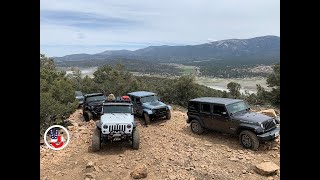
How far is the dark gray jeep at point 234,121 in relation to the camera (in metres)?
9.20

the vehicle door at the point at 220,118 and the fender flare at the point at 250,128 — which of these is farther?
the vehicle door at the point at 220,118

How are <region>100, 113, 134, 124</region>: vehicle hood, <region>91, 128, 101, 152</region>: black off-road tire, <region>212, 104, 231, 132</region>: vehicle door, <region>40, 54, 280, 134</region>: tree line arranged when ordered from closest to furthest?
<region>91, 128, 101, 152</region>: black off-road tire, <region>100, 113, 134, 124</region>: vehicle hood, <region>212, 104, 231, 132</region>: vehicle door, <region>40, 54, 280, 134</region>: tree line

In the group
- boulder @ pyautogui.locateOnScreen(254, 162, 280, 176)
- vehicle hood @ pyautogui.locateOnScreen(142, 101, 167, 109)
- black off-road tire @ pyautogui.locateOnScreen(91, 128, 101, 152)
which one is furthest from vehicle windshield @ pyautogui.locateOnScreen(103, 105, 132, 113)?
boulder @ pyautogui.locateOnScreen(254, 162, 280, 176)

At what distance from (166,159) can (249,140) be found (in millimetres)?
2973

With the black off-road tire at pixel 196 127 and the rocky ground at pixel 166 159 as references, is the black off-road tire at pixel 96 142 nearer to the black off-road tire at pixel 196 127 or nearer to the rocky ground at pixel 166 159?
the rocky ground at pixel 166 159

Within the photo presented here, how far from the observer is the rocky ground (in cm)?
764

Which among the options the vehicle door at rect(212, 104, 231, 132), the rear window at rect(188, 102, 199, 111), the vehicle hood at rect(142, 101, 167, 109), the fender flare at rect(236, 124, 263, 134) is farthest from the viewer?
the vehicle hood at rect(142, 101, 167, 109)

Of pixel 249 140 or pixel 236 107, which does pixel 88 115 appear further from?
pixel 249 140

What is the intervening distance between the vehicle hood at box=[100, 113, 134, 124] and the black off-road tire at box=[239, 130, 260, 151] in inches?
160

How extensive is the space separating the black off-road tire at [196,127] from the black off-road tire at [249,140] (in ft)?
7.04

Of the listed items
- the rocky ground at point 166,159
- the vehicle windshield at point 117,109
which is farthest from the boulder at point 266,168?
the vehicle windshield at point 117,109

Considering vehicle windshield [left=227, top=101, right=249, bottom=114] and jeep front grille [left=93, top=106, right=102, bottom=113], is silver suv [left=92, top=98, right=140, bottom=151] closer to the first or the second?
vehicle windshield [left=227, top=101, right=249, bottom=114]
